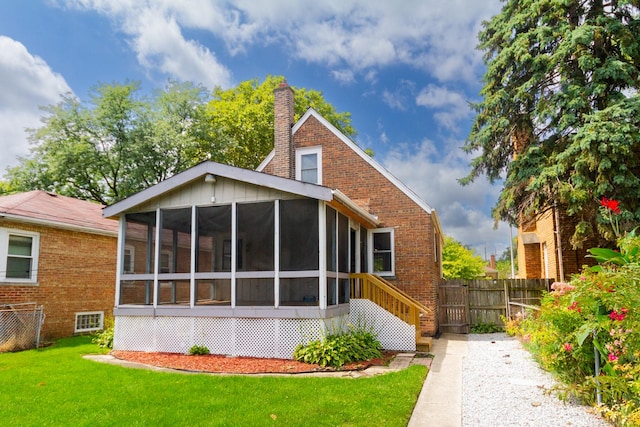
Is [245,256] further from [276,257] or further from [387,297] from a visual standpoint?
[387,297]

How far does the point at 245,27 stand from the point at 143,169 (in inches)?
441

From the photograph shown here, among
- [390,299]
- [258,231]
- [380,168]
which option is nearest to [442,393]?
[390,299]

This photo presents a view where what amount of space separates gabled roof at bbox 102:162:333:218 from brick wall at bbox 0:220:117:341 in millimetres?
3281

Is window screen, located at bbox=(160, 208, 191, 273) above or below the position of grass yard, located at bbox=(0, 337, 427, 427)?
above

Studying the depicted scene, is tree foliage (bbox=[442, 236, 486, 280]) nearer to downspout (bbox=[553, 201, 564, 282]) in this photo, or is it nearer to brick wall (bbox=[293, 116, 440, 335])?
downspout (bbox=[553, 201, 564, 282])

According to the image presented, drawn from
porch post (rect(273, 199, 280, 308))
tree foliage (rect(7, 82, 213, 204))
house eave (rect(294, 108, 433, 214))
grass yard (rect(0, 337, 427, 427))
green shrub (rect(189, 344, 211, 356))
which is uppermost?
tree foliage (rect(7, 82, 213, 204))

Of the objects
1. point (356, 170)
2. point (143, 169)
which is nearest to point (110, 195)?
point (143, 169)

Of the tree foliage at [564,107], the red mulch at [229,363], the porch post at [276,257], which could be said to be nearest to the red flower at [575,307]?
the red mulch at [229,363]

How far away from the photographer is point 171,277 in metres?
9.48

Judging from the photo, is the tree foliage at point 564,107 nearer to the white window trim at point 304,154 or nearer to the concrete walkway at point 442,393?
the concrete walkway at point 442,393

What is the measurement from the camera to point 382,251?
12531mm

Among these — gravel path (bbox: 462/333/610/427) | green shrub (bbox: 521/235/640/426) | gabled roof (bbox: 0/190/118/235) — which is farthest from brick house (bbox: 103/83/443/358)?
green shrub (bbox: 521/235/640/426)

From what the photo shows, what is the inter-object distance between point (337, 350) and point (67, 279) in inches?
354

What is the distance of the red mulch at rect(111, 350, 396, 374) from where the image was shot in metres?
7.68
